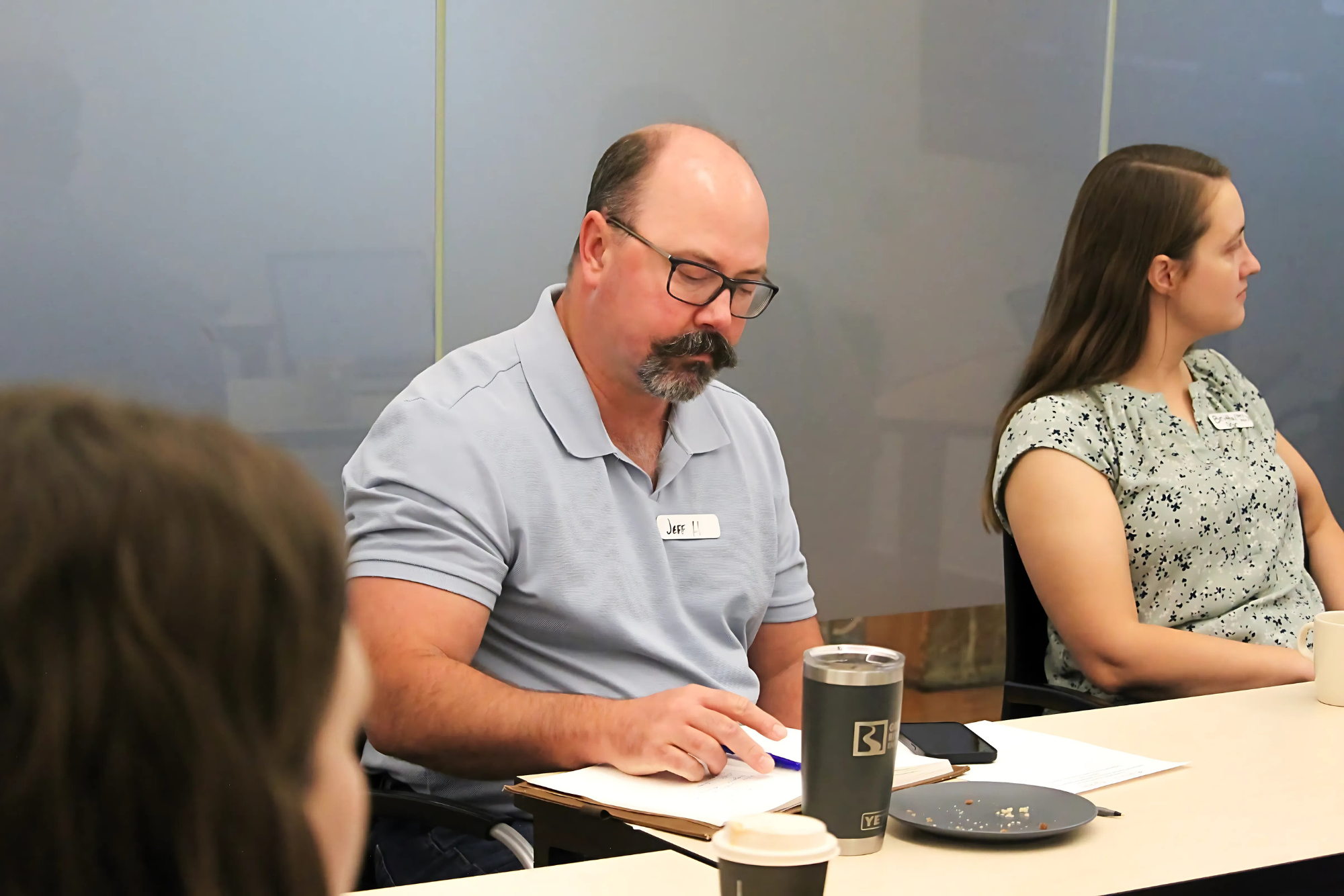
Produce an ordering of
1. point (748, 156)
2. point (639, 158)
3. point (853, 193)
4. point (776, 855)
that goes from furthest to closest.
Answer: point (853, 193) → point (748, 156) → point (639, 158) → point (776, 855)

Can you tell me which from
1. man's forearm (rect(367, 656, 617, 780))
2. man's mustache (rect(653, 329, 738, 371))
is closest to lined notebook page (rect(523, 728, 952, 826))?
man's forearm (rect(367, 656, 617, 780))

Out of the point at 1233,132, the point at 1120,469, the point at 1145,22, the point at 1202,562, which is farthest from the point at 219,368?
the point at 1233,132

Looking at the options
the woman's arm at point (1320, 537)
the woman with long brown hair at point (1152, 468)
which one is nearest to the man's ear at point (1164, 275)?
the woman with long brown hair at point (1152, 468)

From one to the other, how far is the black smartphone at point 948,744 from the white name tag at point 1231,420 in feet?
4.07

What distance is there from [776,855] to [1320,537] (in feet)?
7.18

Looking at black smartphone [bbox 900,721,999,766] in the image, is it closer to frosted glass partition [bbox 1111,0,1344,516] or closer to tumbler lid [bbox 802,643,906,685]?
tumbler lid [bbox 802,643,906,685]

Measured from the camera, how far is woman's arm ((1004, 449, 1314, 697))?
2.10 meters

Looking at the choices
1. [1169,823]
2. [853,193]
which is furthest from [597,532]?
[853,193]

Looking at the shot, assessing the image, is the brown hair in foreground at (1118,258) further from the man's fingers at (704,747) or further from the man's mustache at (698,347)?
the man's fingers at (704,747)

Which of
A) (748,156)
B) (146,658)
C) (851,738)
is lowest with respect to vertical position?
(851,738)

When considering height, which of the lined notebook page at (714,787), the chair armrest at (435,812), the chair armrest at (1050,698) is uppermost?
the lined notebook page at (714,787)

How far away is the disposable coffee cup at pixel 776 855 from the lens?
83 centimetres

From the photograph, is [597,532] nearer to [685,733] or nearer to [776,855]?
[685,733]

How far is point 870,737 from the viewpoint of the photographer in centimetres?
109
